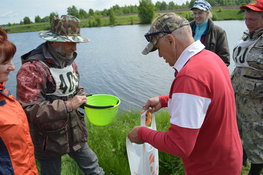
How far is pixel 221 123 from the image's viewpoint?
1.42m

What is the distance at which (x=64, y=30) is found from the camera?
2172 mm

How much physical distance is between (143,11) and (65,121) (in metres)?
47.7

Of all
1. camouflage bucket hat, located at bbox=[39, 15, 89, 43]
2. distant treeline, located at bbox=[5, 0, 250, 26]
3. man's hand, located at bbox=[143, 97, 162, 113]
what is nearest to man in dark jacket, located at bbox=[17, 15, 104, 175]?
camouflage bucket hat, located at bbox=[39, 15, 89, 43]

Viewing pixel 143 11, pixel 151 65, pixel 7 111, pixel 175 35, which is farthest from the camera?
pixel 143 11

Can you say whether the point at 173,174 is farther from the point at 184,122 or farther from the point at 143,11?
the point at 143,11

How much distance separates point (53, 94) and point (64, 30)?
63 centimetres

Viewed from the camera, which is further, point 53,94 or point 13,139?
point 53,94

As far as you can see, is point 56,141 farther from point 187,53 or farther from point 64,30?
point 187,53

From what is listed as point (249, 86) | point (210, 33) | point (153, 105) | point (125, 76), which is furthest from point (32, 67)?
point (125, 76)

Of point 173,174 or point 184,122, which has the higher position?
→ point 184,122

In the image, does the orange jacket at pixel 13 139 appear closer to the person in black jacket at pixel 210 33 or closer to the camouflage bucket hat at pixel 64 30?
the camouflage bucket hat at pixel 64 30

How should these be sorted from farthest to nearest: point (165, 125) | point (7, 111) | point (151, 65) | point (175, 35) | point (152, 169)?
point (151, 65)
point (165, 125)
point (152, 169)
point (7, 111)
point (175, 35)

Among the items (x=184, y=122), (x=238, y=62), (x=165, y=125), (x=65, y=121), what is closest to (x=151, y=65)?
(x=165, y=125)

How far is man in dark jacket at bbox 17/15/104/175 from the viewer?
77.2 inches
